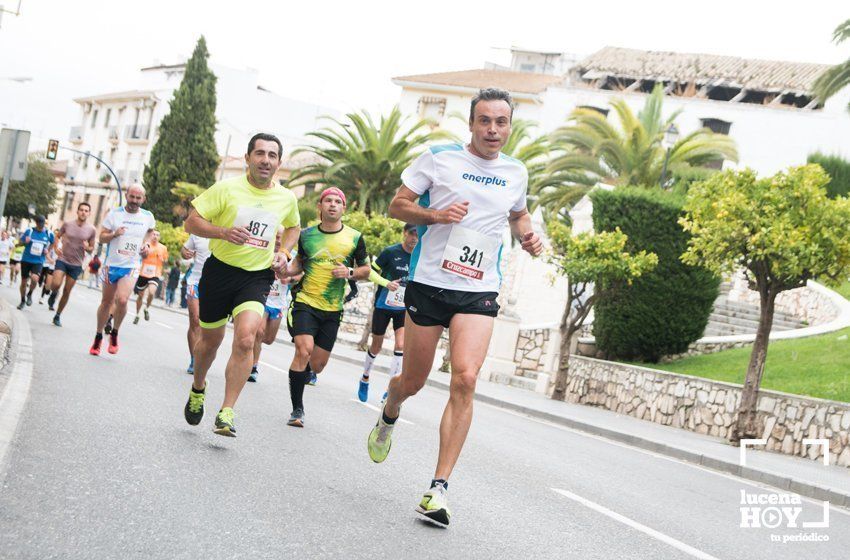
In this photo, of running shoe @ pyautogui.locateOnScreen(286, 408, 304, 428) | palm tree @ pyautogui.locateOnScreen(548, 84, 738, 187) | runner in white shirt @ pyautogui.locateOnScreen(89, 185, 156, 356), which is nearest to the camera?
running shoe @ pyautogui.locateOnScreen(286, 408, 304, 428)

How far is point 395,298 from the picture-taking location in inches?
515

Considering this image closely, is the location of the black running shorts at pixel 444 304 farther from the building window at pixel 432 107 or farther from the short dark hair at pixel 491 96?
the building window at pixel 432 107

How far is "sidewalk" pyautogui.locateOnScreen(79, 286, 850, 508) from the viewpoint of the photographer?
12.0 metres

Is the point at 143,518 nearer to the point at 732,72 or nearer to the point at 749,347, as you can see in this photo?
the point at 749,347

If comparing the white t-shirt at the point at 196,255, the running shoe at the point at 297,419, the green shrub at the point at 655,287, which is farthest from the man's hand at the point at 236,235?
the green shrub at the point at 655,287

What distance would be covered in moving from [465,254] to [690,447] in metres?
9.16

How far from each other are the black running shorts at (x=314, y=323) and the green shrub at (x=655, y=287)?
45.7 ft

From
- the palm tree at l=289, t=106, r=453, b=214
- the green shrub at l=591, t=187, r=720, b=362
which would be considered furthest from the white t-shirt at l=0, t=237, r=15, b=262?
the green shrub at l=591, t=187, r=720, b=362

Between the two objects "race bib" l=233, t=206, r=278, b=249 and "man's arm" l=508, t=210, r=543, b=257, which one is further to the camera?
"race bib" l=233, t=206, r=278, b=249

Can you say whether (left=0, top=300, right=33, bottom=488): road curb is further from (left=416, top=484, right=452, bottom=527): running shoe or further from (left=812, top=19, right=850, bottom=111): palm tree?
(left=812, top=19, right=850, bottom=111): palm tree

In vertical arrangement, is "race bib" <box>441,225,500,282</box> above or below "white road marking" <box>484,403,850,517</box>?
above

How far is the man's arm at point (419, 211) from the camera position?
635 centimetres

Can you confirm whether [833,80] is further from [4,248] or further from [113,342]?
[4,248]

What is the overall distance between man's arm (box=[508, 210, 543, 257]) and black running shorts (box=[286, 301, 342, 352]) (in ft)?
11.5
